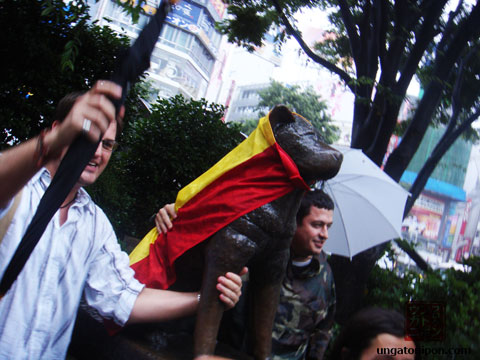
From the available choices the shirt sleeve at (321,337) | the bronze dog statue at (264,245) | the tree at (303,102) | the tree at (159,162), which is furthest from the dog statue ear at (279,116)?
the tree at (303,102)

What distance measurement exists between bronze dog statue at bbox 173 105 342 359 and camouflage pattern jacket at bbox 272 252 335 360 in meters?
0.56

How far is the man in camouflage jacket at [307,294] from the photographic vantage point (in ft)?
7.24

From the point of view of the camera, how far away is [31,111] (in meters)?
3.91

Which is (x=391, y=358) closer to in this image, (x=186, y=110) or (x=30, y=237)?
(x=30, y=237)

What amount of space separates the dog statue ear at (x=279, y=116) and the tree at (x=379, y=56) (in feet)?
10.9

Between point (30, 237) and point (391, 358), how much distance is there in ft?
5.20

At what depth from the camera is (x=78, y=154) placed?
27.0 inches

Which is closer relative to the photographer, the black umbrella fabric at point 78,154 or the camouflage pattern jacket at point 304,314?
the black umbrella fabric at point 78,154

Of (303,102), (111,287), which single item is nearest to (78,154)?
(111,287)

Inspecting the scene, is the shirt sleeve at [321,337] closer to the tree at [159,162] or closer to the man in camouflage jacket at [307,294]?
the man in camouflage jacket at [307,294]

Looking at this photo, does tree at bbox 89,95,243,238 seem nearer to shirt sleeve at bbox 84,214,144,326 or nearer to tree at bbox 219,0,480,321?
tree at bbox 219,0,480,321

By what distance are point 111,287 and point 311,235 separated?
1305 millimetres

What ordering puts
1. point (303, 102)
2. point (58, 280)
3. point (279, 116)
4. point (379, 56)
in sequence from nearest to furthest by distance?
point (58, 280)
point (279, 116)
point (379, 56)
point (303, 102)

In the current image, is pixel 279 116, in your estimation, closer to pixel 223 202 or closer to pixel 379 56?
pixel 223 202
